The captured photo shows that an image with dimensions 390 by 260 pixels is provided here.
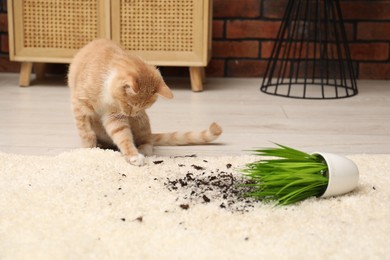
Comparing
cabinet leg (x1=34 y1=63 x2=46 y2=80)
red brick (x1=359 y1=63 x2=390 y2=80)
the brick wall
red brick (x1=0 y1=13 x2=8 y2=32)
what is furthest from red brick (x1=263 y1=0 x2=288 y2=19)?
red brick (x1=0 y1=13 x2=8 y2=32)

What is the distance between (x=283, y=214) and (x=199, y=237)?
21cm

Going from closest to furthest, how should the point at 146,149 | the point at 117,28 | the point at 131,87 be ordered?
the point at 131,87, the point at 146,149, the point at 117,28

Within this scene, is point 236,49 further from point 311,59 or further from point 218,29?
point 311,59

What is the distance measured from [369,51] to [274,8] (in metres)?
0.55

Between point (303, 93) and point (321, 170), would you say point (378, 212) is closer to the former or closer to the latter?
point (321, 170)

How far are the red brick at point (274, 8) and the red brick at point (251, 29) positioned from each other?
1.6 inches

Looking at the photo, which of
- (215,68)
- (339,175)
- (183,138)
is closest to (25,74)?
(215,68)

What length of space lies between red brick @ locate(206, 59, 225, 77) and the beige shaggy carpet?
1.62 metres

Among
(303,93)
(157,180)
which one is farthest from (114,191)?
(303,93)

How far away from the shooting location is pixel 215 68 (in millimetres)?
3066

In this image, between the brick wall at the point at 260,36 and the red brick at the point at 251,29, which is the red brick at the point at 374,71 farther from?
the red brick at the point at 251,29

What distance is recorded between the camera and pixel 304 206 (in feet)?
3.98

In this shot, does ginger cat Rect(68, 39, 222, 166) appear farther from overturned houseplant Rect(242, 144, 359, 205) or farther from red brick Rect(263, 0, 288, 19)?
red brick Rect(263, 0, 288, 19)

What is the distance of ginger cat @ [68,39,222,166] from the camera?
58.7 inches
